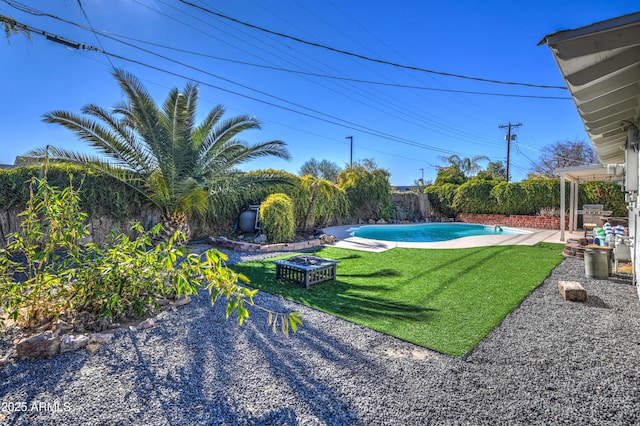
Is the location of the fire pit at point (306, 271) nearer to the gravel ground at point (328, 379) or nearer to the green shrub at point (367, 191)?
the gravel ground at point (328, 379)

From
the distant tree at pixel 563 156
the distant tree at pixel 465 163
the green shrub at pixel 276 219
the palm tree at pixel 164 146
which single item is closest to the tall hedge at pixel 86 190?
the palm tree at pixel 164 146

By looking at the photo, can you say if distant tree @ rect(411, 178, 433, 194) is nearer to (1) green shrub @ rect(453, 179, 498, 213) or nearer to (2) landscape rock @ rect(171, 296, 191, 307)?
(1) green shrub @ rect(453, 179, 498, 213)

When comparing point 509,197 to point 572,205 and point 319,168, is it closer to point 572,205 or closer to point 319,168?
point 572,205

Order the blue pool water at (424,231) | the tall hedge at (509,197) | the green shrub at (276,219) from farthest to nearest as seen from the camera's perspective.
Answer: the tall hedge at (509,197) < the blue pool water at (424,231) < the green shrub at (276,219)

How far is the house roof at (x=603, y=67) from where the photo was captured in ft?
6.47

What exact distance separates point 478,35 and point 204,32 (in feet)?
33.1

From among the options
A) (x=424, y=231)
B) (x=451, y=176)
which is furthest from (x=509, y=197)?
(x=451, y=176)

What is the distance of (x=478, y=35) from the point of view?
11.7m

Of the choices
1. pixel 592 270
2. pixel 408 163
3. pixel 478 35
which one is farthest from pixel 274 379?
pixel 408 163

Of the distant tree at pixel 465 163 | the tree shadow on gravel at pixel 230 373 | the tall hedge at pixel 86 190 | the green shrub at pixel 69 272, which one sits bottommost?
the tree shadow on gravel at pixel 230 373

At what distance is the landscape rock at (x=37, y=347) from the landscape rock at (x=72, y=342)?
2.1 inches

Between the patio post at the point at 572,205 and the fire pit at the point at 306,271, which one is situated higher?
the patio post at the point at 572,205

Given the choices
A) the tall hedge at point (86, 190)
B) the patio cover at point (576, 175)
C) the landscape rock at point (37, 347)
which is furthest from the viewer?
the tall hedge at point (86, 190)

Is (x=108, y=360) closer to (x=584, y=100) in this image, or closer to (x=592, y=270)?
(x=584, y=100)
